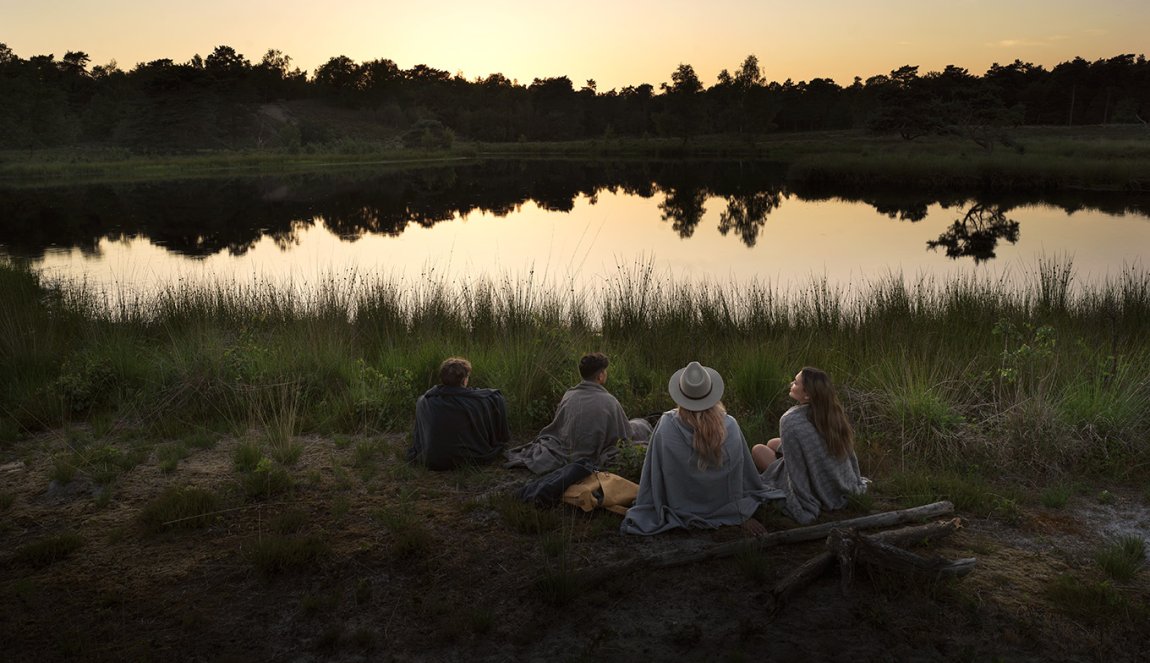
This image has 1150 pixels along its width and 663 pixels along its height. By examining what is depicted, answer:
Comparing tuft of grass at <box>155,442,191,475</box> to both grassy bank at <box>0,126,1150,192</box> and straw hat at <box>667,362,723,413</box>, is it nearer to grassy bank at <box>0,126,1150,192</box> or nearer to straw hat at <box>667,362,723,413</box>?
straw hat at <box>667,362,723,413</box>

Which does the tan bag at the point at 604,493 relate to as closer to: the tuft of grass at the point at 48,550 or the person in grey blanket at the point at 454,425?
the person in grey blanket at the point at 454,425

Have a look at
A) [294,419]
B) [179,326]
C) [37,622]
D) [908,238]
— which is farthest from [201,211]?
[37,622]

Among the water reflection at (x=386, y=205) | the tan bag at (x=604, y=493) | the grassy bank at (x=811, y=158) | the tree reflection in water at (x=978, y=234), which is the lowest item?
the tree reflection in water at (x=978, y=234)

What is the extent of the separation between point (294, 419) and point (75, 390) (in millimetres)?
2567

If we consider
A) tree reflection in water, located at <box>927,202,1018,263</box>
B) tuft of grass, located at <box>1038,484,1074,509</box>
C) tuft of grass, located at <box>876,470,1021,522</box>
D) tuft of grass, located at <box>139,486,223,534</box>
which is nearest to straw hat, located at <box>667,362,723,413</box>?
tuft of grass, located at <box>876,470,1021,522</box>

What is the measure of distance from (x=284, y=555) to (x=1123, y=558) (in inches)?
196

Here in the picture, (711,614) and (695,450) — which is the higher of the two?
(695,450)

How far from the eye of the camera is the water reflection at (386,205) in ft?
84.4

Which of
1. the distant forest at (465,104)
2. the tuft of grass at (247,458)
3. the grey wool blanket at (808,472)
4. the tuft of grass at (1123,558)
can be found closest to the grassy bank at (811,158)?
the distant forest at (465,104)

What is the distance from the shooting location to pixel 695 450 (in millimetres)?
5160

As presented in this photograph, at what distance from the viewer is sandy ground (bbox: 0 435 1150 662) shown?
3982 millimetres

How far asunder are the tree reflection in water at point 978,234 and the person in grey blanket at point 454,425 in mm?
18014

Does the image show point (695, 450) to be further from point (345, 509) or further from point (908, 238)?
point (908, 238)

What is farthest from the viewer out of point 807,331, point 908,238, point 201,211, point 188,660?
point 201,211
